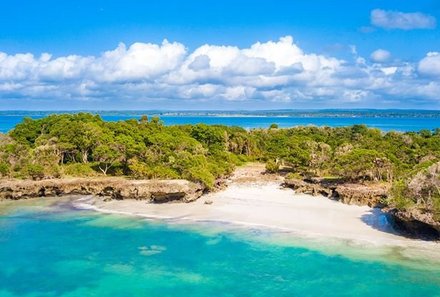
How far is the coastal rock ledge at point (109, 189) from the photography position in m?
42.3

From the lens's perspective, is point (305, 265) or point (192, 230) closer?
point (305, 265)

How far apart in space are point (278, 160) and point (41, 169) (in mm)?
31169

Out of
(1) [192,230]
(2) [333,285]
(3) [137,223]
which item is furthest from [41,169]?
(2) [333,285]

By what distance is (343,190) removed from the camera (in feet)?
138

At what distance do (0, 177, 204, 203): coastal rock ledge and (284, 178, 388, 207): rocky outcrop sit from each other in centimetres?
1059

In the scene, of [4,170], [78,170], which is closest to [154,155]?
[78,170]

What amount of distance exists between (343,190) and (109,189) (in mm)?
22986

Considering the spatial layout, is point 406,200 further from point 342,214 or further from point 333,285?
point 333,285

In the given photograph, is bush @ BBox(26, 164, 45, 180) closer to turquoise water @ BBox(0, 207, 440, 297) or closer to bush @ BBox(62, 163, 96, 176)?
bush @ BBox(62, 163, 96, 176)

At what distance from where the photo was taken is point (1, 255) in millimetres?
30328

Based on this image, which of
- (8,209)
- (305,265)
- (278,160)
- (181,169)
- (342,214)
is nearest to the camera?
(305,265)

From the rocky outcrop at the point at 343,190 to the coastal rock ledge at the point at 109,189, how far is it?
34.8ft

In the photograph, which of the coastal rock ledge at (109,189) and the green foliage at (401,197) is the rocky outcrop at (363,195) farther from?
Answer: the coastal rock ledge at (109,189)

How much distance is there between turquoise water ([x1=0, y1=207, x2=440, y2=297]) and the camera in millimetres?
24859
